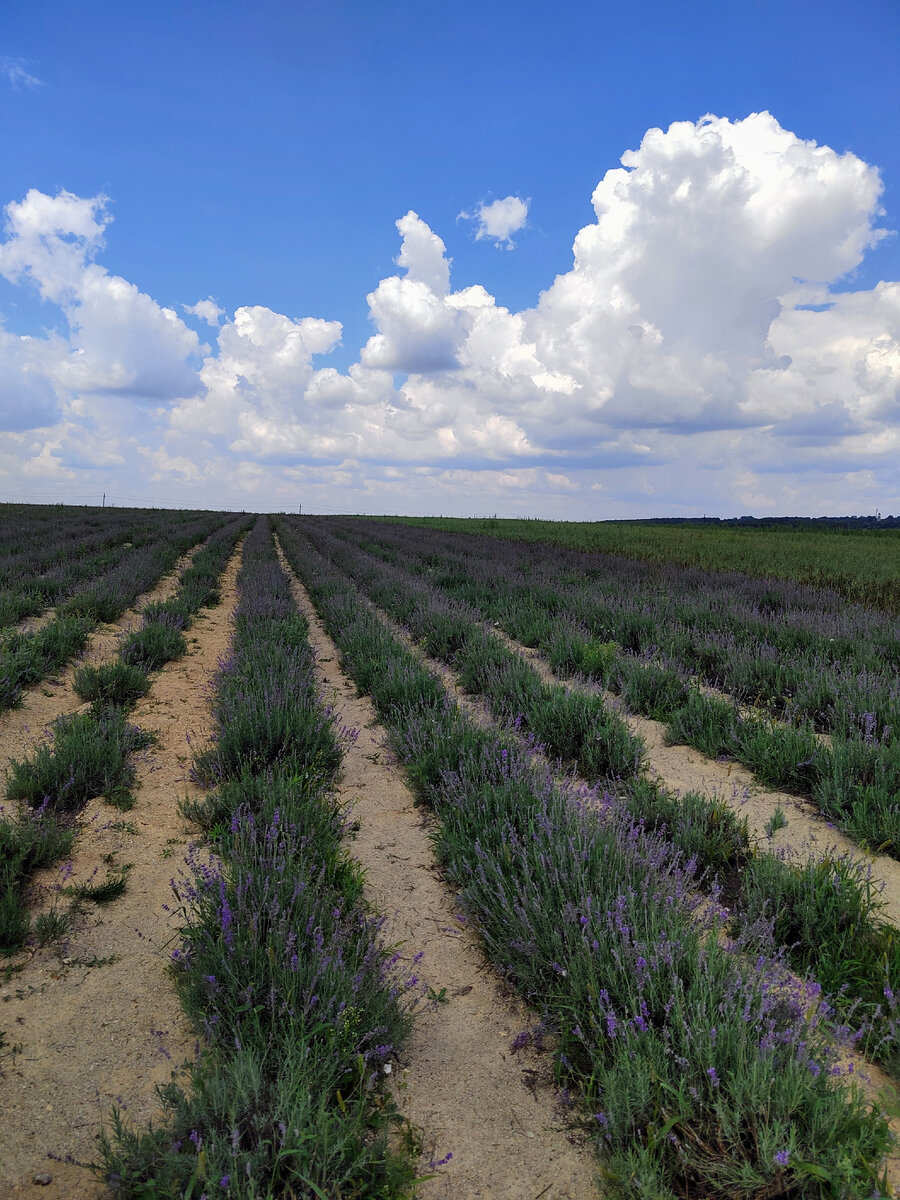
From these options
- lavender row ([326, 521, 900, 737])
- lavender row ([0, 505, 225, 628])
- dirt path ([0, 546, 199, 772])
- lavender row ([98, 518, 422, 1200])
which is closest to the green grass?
lavender row ([98, 518, 422, 1200])

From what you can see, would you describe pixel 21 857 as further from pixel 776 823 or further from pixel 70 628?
pixel 70 628

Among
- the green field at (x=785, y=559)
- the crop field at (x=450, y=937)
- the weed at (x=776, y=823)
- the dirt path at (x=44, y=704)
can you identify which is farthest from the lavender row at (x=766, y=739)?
the green field at (x=785, y=559)

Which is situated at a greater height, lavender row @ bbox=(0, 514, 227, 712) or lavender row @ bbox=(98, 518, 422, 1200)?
lavender row @ bbox=(0, 514, 227, 712)

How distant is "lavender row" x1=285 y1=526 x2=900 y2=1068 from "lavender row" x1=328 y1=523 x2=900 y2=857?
1.89ft

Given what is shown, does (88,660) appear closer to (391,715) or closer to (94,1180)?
(391,715)

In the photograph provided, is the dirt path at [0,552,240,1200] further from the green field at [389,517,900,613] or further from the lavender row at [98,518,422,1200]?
the green field at [389,517,900,613]

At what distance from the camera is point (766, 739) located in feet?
13.5

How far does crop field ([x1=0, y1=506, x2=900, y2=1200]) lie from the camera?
1.54 m

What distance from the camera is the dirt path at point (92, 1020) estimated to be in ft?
5.35

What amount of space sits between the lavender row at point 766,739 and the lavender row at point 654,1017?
127cm

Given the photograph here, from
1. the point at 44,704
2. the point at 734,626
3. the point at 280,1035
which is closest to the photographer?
the point at 280,1035

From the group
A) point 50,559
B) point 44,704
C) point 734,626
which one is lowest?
point 44,704

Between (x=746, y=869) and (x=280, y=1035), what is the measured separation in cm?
206

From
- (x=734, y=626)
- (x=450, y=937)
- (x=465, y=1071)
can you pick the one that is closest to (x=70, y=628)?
(x=450, y=937)
